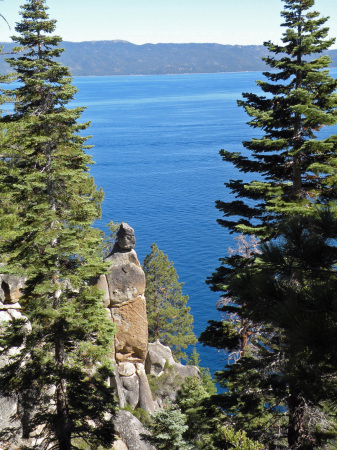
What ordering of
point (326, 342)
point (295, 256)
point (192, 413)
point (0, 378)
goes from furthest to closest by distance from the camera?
Answer: point (192, 413) < point (0, 378) < point (295, 256) < point (326, 342)

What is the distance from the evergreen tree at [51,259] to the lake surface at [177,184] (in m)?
11.9

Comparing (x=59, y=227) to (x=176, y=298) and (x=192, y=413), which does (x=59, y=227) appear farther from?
(x=176, y=298)

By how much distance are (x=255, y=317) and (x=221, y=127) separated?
405ft

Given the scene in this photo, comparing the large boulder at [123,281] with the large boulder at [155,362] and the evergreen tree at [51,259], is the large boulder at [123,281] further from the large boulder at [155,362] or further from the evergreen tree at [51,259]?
the evergreen tree at [51,259]

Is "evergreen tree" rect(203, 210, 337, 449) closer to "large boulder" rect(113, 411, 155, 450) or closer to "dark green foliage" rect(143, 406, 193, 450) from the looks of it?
"dark green foliage" rect(143, 406, 193, 450)

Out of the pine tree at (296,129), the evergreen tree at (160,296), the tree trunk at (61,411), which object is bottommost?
the evergreen tree at (160,296)

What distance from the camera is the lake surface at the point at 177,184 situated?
54344mm

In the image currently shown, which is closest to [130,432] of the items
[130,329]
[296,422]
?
[130,329]

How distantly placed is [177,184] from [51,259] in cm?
6912

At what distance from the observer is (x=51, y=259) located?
12.3 metres

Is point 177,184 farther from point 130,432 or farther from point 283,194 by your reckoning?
point 283,194

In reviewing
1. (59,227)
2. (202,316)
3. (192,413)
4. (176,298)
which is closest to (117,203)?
(202,316)

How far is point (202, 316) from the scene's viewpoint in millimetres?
46625

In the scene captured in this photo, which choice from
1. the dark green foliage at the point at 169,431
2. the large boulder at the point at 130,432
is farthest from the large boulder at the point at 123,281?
the dark green foliage at the point at 169,431
